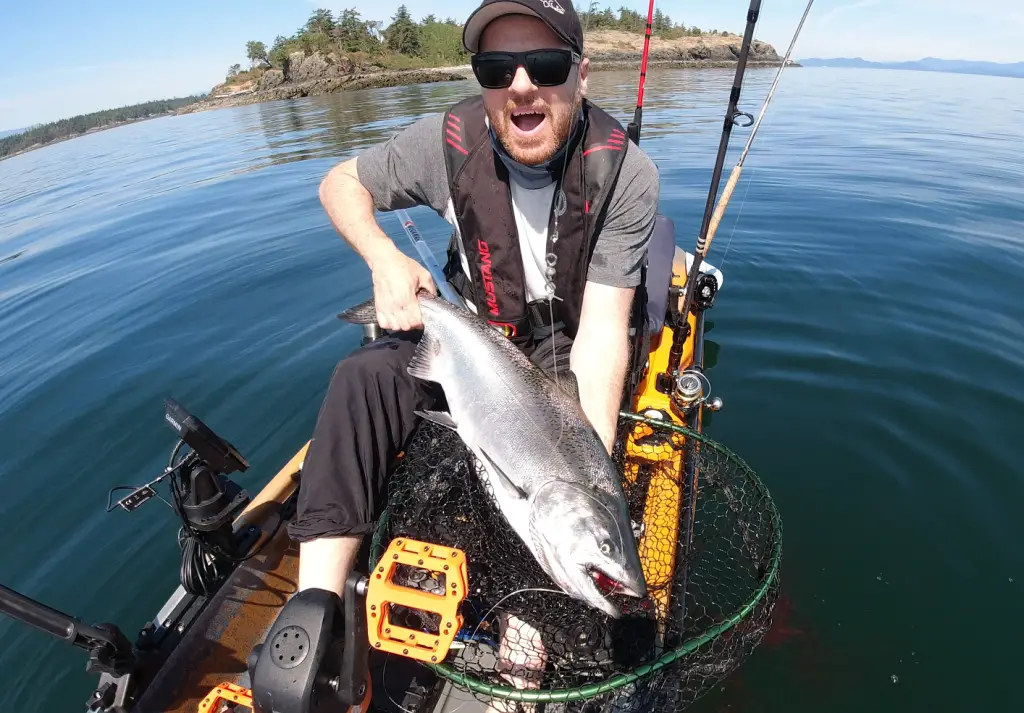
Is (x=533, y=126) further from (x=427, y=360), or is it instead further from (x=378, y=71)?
(x=378, y=71)

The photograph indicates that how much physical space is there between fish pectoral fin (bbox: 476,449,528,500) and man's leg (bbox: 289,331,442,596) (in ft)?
2.10

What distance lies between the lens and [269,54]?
89250 mm

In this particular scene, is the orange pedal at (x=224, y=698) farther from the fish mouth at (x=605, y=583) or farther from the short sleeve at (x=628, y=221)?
the short sleeve at (x=628, y=221)

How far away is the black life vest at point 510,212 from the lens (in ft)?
10.9

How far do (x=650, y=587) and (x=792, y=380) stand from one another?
14.4ft

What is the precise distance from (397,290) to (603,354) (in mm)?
1274

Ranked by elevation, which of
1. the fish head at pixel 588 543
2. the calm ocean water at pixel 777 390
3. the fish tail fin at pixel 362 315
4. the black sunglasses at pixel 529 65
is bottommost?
the calm ocean water at pixel 777 390

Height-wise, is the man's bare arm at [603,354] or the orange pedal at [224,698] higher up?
the man's bare arm at [603,354]

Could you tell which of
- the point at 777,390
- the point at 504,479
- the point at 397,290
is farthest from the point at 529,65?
the point at 777,390

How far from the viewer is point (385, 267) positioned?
3.12 m

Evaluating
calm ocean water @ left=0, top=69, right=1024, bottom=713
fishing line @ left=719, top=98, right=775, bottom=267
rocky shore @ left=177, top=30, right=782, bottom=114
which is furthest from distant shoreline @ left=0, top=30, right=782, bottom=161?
calm ocean water @ left=0, top=69, right=1024, bottom=713

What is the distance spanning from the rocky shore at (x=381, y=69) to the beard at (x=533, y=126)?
68533 mm

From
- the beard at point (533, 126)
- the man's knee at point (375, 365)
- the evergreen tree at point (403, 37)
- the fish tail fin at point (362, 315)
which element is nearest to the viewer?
the man's knee at point (375, 365)

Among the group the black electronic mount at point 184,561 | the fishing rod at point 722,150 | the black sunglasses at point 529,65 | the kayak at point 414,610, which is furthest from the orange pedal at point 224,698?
the fishing rod at point 722,150
